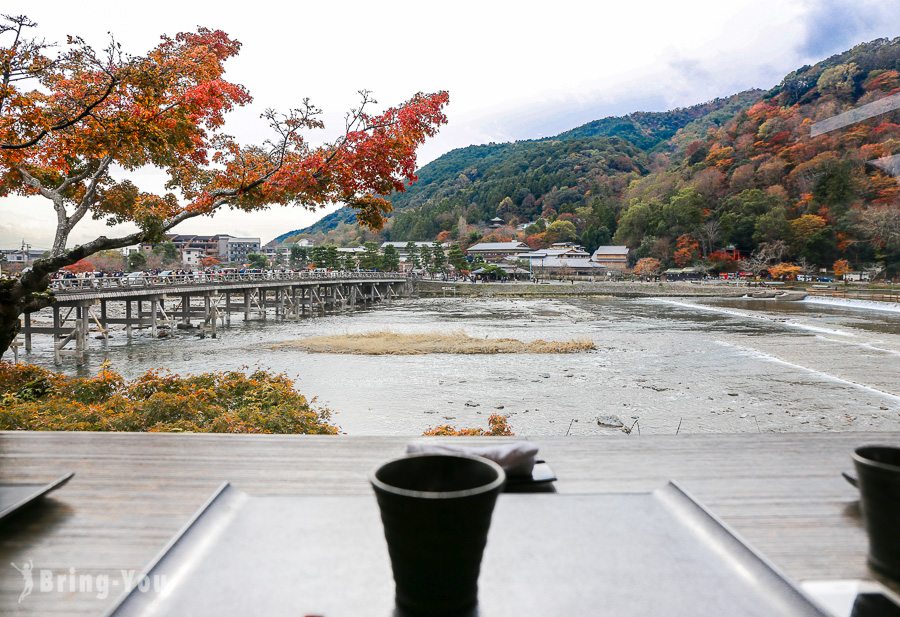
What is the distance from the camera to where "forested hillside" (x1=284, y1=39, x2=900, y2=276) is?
38438mm

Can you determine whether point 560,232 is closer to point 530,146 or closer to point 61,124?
point 530,146

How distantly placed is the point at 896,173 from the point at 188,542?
47.0 m

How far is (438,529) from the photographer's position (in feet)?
2.11

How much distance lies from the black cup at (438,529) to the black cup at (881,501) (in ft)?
2.60

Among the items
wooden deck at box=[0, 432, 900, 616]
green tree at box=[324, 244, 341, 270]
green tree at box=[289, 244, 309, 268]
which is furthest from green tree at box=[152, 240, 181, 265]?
wooden deck at box=[0, 432, 900, 616]

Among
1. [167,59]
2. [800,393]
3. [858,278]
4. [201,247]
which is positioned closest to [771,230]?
[858,278]

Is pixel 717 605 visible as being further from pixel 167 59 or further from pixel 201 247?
pixel 201 247

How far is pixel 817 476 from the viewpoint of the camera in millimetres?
1700

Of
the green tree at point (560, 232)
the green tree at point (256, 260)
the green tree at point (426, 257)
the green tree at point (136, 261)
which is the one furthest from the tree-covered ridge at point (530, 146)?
the green tree at point (136, 261)

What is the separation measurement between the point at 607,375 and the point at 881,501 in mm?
9860

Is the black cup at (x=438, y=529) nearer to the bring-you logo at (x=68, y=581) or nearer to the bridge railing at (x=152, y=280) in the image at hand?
the bring-you logo at (x=68, y=581)

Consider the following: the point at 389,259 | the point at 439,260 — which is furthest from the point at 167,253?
the point at 439,260

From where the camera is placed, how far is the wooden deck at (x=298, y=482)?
46.1 inches

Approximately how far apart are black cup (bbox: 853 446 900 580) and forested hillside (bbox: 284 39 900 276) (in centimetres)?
4377
